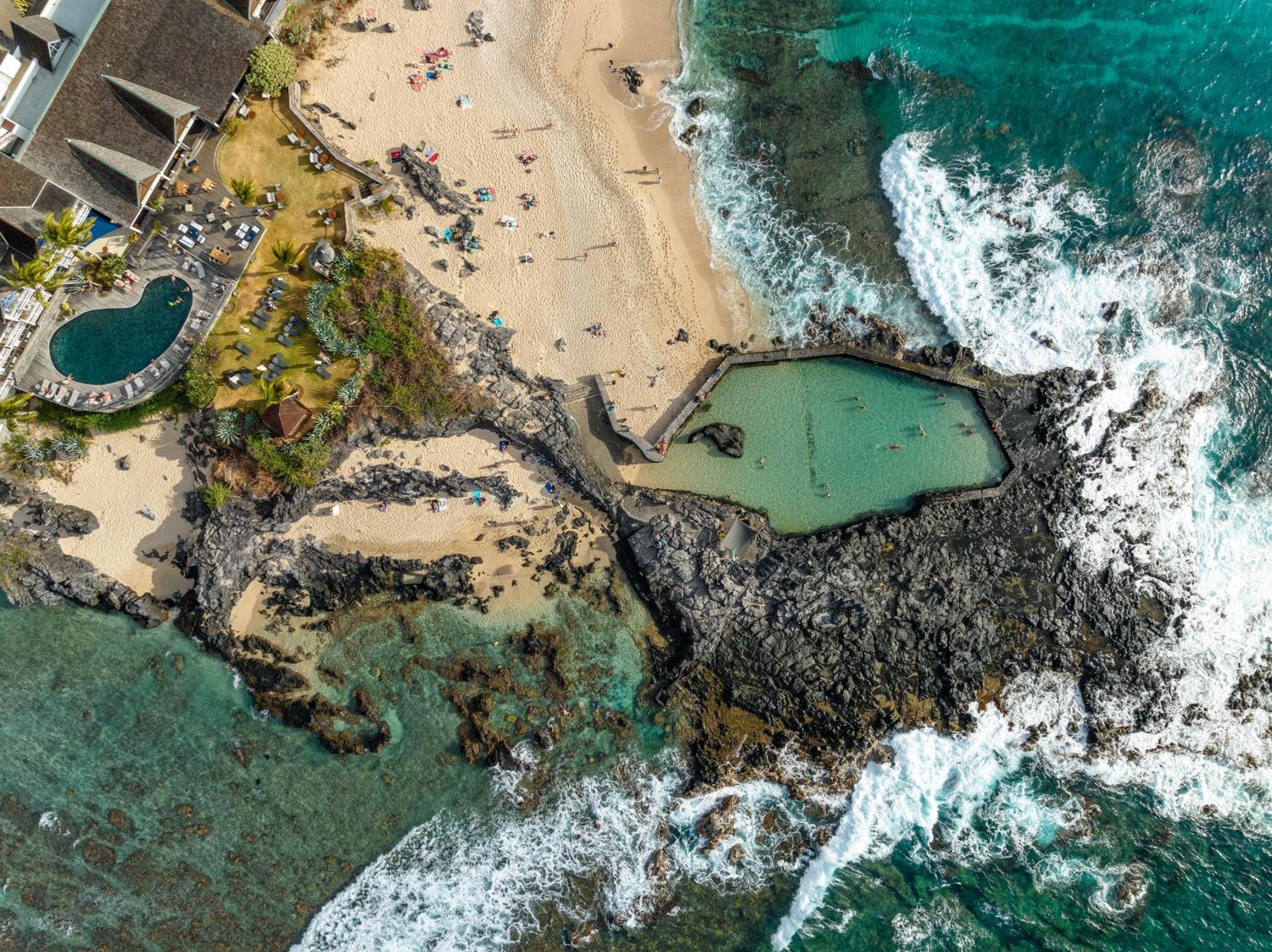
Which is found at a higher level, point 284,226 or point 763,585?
point 284,226

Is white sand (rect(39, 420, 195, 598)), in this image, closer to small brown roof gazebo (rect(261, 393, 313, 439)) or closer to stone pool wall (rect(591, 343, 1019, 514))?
small brown roof gazebo (rect(261, 393, 313, 439))

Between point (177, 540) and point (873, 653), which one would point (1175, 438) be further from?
point (177, 540)

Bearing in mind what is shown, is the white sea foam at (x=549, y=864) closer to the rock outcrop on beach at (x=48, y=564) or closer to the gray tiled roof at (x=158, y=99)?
the rock outcrop on beach at (x=48, y=564)

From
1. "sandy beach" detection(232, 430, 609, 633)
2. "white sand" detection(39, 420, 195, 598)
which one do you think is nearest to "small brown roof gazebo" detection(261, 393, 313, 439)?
"sandy beach" detection(232, 430, 609, 633)

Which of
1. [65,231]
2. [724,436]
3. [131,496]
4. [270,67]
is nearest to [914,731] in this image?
[724,436]

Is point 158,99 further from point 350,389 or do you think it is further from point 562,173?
point 562,173

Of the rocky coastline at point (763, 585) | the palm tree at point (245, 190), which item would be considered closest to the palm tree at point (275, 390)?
the rocky coastline at point (763, 585)
